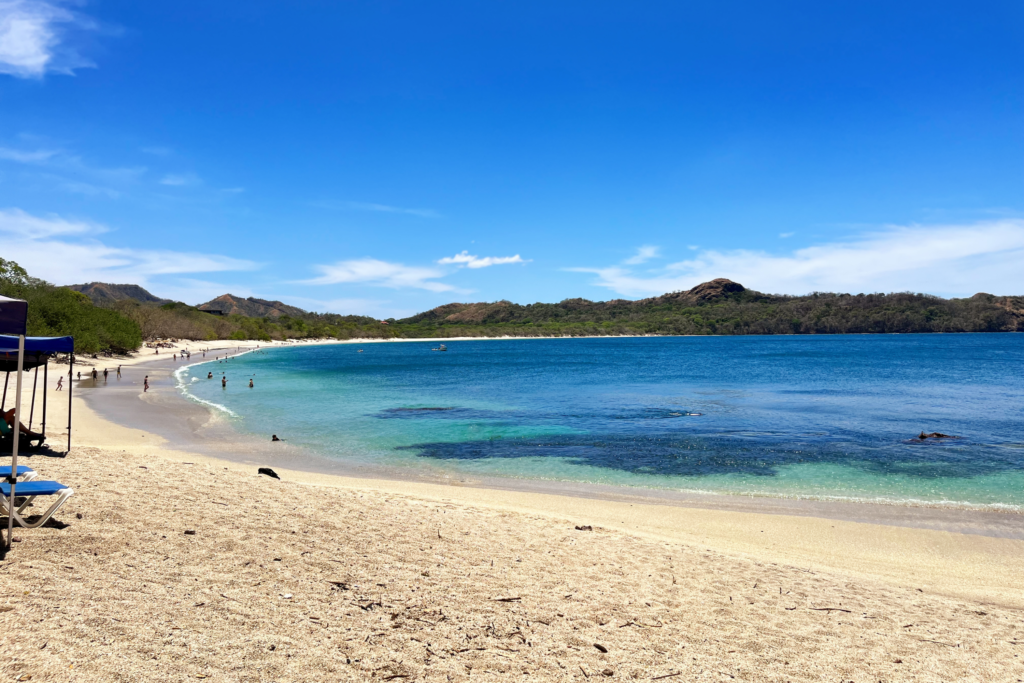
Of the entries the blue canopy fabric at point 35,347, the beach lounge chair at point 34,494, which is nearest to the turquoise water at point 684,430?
the blue canopy fabric at point 35,347

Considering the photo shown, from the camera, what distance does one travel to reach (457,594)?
21.2 ft

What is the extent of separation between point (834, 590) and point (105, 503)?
9.54m

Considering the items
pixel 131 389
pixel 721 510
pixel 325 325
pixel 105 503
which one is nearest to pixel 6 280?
pixel 131 389

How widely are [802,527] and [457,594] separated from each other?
25.9 feet

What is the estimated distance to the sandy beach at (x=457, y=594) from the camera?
496 cm

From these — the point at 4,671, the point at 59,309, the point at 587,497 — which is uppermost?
the point at 59,309

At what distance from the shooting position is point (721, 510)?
12656 mm

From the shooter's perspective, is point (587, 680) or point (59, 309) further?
point (59, 309)

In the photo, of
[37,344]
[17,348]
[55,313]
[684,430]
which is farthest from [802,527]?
[55,313]

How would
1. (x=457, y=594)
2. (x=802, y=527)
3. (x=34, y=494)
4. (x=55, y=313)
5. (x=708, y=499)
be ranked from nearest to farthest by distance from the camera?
(x=457, y=594)
(x=34, y=494)
(x=802, y=527)
(x=708, y=499)
(x=55, y=313)

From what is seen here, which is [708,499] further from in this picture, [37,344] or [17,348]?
[17,348]

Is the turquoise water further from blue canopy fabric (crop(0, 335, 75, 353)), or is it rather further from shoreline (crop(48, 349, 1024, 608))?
blue canopy fabric (crop(0, 335, 75, 353))

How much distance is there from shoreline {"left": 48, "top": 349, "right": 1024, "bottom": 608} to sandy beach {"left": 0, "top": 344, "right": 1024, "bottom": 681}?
77 mm

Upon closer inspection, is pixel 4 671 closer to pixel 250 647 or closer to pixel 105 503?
pixel 250 647
